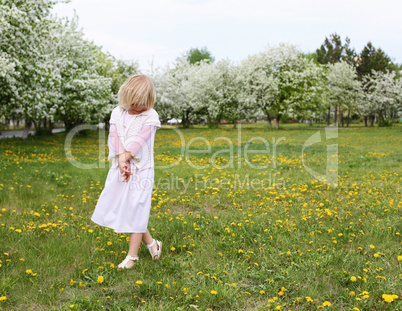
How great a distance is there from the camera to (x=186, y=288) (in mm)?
3693

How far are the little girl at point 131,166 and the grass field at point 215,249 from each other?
1.80ft

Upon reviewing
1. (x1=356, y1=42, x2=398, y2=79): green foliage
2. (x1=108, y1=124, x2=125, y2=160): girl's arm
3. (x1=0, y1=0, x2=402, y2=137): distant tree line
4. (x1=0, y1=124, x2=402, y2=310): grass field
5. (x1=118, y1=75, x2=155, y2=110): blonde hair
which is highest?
(x1=356, y1=42, x2=398, y2=79): green foliage

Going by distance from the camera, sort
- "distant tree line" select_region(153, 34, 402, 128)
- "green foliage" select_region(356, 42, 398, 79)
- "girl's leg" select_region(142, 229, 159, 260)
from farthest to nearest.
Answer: "green foliage" select_region(356, 42, 398, 79)
"distant tree line" select_region(153, 34, 402, 128)
"girl's leg" select_region(142, 229, 159, 260)

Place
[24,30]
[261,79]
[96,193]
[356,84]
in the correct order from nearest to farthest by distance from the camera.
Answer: [96,193], [24,30], [261,79], [356,84]

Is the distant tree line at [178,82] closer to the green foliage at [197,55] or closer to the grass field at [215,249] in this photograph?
the grass field at [215,249]

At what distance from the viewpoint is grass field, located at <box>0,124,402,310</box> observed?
3.58m

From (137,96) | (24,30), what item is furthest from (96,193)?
(24,30)

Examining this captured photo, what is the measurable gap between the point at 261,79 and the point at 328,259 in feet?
136

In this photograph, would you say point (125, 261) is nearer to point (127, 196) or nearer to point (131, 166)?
point (127, 196)

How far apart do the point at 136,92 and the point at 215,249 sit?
2519mm

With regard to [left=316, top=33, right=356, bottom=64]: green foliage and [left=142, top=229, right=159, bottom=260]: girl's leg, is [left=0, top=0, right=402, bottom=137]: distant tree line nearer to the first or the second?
[left=316, top=33, right=356, bottom=64]: green foliage

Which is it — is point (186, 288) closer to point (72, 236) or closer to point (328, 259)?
point (328, 259)

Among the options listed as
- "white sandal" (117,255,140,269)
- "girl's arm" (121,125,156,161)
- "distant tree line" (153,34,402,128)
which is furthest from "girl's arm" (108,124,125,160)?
"distant tree line" (153,34,402,128)

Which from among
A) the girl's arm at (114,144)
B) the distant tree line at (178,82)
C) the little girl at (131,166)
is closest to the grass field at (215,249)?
the little girl at (131,166)
